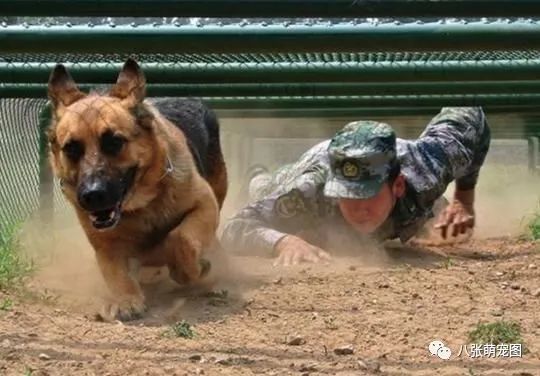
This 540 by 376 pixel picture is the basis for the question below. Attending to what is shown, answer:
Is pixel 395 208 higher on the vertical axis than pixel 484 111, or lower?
lower

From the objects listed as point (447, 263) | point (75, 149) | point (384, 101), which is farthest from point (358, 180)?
point (75, 149)

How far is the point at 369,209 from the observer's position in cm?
620

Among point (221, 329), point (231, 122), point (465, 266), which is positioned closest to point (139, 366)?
point (221, 329)

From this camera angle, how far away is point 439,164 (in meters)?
6.74

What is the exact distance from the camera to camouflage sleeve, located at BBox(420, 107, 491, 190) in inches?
269

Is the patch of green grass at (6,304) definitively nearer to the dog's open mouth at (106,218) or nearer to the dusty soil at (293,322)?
the dusty soil at (293,322)

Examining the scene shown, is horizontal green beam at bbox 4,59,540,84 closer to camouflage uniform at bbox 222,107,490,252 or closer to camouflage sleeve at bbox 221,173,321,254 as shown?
camouflage uniform at bbox 222,107,490,252

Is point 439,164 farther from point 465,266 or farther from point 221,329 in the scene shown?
point 221,329

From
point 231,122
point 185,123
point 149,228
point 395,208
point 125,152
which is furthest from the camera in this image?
point 231,122

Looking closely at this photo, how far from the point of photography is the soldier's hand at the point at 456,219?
7145 millimetres

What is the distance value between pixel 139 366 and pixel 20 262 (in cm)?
209

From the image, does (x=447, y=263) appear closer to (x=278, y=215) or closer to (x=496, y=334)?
(x=278, y=215)

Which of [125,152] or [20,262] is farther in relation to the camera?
[20,262]

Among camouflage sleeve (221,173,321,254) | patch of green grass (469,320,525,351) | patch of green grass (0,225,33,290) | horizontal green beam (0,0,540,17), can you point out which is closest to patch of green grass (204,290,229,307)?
patch of green grass (0,225,33,290)
